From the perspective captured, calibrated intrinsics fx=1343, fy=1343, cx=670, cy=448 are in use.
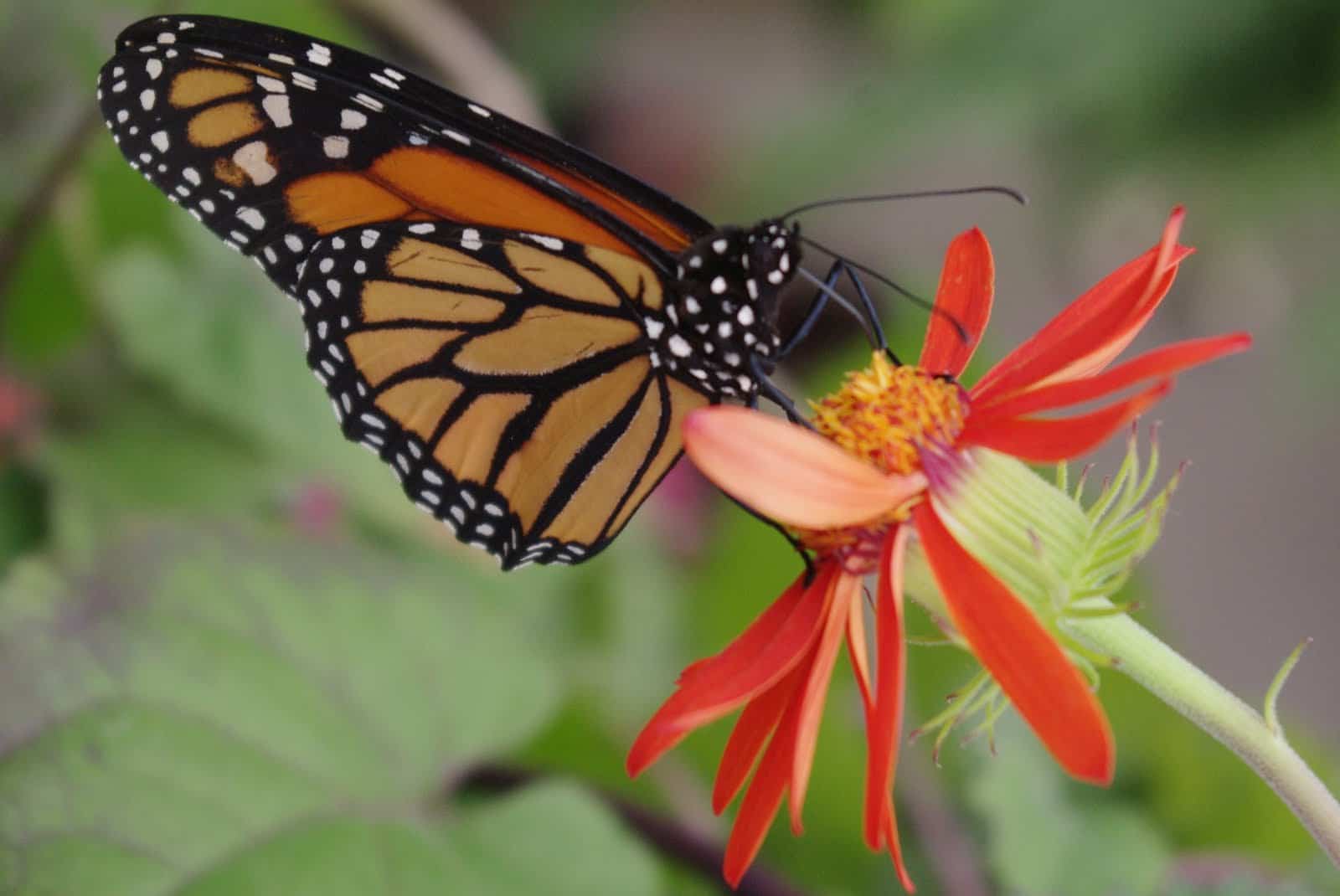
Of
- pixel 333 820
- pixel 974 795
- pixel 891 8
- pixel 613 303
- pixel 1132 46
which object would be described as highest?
pixel 1132 46

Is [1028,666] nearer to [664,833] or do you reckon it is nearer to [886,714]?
[886,714]

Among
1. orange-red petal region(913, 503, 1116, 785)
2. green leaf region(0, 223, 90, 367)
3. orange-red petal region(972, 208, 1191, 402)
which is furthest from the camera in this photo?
green leaf region(0, 223, 90, 367)

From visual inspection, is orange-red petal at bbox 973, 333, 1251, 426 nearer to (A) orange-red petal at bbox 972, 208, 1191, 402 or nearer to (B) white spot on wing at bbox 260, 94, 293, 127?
(A) orange-red petal at bbox 972, 208, 1191, 402

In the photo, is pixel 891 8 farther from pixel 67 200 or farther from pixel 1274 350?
pixel 67 200

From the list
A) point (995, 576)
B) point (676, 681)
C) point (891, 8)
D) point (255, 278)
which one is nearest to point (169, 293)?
point (255, 278)

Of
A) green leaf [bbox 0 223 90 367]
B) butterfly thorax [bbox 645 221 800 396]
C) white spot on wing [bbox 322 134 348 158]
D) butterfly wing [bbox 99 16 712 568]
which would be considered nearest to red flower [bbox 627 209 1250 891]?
butterfly thorax [bbox 645 221 800 396]

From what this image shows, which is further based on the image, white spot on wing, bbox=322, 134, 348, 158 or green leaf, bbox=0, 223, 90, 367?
green leaf, bbox=0, 223, 90, 367

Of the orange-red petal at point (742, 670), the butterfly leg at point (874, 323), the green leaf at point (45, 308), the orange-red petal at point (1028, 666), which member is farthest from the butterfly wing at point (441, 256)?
the green leaf at point (45, 308)

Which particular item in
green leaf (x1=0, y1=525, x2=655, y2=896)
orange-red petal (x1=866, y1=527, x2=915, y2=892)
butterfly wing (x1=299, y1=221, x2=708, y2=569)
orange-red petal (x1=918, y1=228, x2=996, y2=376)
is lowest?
green leaf (x1=0, y1=525, x2=655, y2=896)
